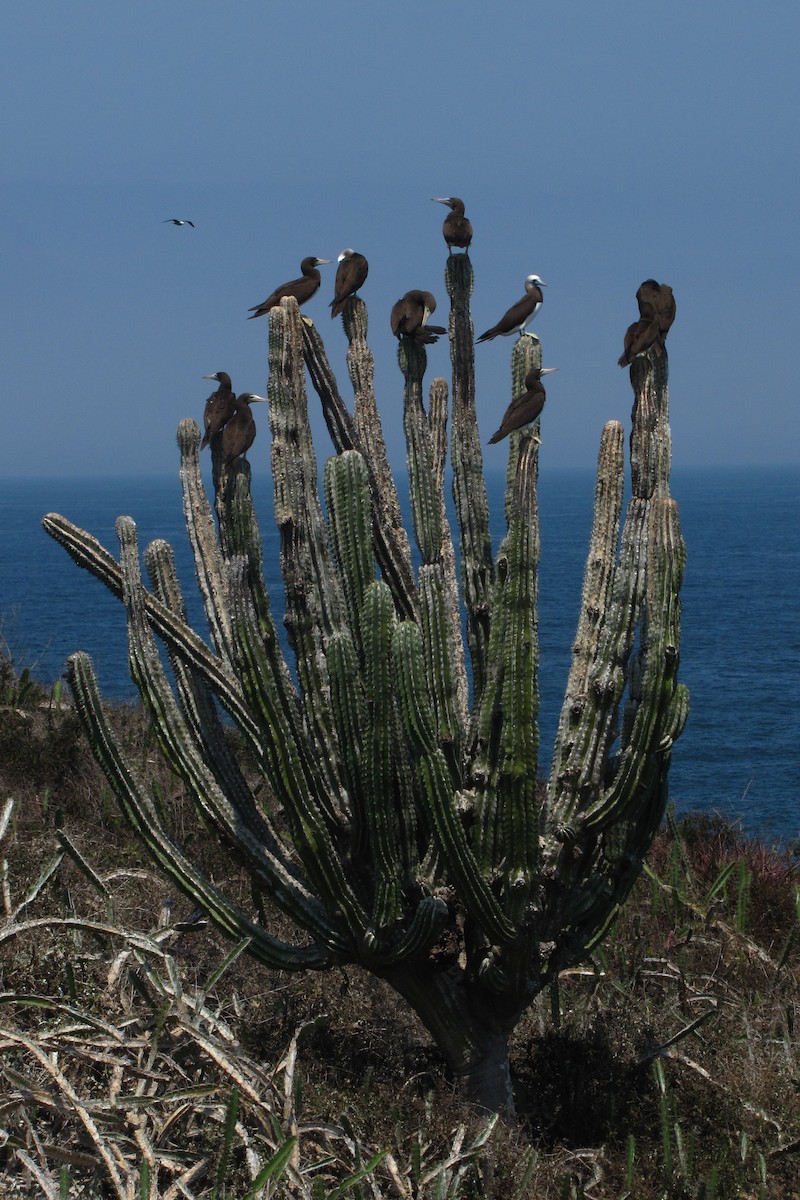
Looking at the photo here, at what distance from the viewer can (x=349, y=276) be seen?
629cm

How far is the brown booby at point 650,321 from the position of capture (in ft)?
18.7

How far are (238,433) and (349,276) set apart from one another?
101 centimetres

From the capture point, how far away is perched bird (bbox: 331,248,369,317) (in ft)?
20.6

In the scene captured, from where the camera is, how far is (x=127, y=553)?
567 cm

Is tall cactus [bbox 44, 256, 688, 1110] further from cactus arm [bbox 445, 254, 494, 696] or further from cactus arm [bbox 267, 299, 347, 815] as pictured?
cactus arm [bbox 445, 254, 494, 696]

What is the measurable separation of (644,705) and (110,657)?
27.8m

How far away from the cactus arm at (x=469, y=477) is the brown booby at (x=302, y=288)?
641 mm

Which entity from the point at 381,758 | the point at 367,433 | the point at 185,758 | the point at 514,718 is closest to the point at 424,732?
the point at 381,758

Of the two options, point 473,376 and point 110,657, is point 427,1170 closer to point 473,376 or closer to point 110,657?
point 473,376

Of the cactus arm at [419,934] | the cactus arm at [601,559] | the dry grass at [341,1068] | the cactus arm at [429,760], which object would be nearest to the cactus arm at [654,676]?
the cactus arm at [601,559]

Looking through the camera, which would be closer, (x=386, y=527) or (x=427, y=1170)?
(x=427, y=1170)

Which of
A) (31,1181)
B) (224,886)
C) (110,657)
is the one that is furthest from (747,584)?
(31,1181)

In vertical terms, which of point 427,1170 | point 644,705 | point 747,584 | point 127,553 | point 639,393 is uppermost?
point 639,393

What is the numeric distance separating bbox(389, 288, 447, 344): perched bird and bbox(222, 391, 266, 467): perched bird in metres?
0.88
